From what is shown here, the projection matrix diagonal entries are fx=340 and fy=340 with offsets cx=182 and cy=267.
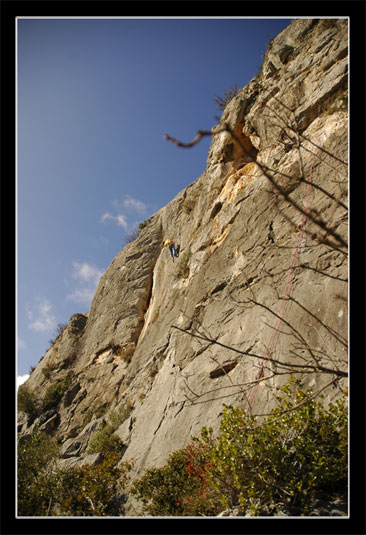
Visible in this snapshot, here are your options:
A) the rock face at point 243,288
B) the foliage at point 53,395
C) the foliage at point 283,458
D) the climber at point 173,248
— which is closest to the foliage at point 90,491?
the rock face at point 243,288

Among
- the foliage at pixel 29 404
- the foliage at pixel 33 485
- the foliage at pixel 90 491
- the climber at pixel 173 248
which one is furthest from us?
the foliage at pixel 29 404

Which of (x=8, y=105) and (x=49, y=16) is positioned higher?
(x=49, y=16)

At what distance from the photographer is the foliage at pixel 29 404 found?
20380mm

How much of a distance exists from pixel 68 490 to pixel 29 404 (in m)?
14.2

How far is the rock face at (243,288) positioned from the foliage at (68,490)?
63 centimetres

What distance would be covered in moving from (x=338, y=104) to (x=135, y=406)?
12518 millimetres

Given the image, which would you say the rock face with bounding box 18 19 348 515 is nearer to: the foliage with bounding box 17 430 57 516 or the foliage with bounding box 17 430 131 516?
the foliage with bounding box 17 430 131 516

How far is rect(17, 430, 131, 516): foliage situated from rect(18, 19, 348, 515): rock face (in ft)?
2.07

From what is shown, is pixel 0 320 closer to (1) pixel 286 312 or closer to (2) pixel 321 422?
(2) pixel 321 422

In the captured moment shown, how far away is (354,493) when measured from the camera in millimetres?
3203

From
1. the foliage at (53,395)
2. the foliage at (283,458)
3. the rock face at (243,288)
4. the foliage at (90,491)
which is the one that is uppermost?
the rock face at (243,288)

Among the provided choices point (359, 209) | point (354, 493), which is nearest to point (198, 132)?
point (359, 209)

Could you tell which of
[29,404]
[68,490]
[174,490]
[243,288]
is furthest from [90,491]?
[29,404]

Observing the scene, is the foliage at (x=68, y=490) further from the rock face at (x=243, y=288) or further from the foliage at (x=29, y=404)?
the foliage at (x=29, y=404)
